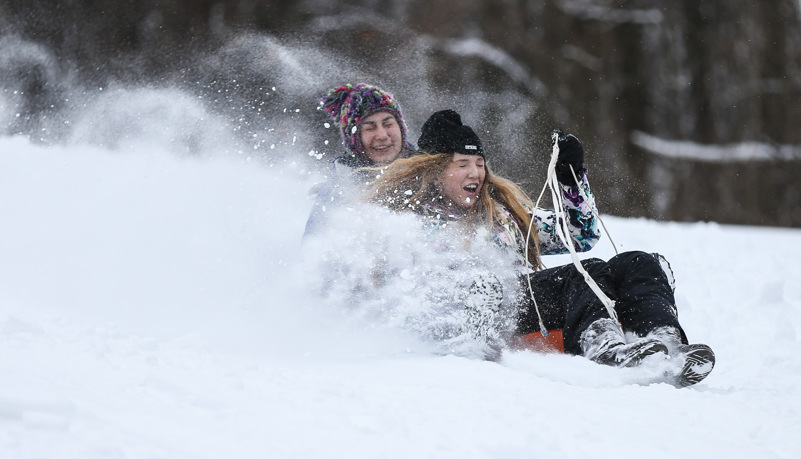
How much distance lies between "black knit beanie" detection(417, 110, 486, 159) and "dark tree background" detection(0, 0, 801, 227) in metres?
4.75

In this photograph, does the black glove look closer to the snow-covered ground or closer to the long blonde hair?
the long blonde hair

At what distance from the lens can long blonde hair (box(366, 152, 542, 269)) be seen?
94.7 inches

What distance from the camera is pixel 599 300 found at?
6.81 feet

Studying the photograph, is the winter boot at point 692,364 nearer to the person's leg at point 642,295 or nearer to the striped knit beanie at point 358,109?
the person's leg at point 642,295

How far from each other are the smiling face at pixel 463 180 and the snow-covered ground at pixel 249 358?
49cm

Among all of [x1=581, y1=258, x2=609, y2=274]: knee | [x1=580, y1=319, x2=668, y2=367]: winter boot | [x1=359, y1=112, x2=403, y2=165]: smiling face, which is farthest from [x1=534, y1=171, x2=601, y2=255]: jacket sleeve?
[x1=359, y1=112, x2=403, y2=165]: smiling face

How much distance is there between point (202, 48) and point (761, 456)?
325 inches

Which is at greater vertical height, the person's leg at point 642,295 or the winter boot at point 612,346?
the person's leg at point 642,295

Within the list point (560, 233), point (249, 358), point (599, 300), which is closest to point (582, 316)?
point (599, 300)

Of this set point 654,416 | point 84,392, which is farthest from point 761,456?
point 84,392

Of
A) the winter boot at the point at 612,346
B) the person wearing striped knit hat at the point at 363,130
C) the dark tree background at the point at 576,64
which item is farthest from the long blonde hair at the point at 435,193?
the dark tree background at the point at 576,64

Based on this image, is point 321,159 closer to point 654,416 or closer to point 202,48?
point 654,416

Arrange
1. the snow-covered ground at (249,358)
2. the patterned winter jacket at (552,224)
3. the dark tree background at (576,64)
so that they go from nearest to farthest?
the snow-covered ground at (249,358)
the patterned winter jacket at (552,224)
the dark tree background at (576,64)

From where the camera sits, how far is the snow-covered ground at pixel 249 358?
1.26 m
